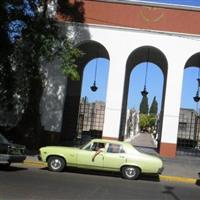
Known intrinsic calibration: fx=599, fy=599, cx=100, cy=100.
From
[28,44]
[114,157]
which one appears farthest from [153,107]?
[114,157]

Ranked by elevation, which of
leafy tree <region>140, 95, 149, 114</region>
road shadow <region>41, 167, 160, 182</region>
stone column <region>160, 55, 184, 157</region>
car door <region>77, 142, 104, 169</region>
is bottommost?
road shadow <region>41, 167, 160, 182</region>

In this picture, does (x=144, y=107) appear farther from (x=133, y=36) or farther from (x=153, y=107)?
(x=133, y=36)

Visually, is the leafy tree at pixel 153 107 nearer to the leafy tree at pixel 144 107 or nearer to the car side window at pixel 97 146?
the leafy tree at pixel 144 107

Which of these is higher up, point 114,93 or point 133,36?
point 133,36

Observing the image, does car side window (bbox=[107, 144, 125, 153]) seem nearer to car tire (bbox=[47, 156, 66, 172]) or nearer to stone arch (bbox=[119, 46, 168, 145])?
car tire (bbox=[47, 156, 66, 172])

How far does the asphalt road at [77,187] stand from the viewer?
15.5 m

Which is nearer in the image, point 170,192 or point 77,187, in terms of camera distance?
point 77,187

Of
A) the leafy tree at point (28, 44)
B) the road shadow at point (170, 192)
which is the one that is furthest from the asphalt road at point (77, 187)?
the leafy tree at point (28, 44)

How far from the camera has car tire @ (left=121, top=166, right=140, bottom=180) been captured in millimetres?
22219

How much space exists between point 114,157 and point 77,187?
4.80 metres

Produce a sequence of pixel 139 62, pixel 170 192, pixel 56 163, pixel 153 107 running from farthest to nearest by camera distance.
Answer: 1. pixel 153 107
2. pixel 139 62
3. pixel 56 163
4. pixel 170 192

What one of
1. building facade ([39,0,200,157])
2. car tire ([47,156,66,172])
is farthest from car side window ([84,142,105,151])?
building facade ([39,0,200,157])

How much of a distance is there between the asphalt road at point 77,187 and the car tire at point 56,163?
0.99ft

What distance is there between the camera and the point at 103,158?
22.4 meters
